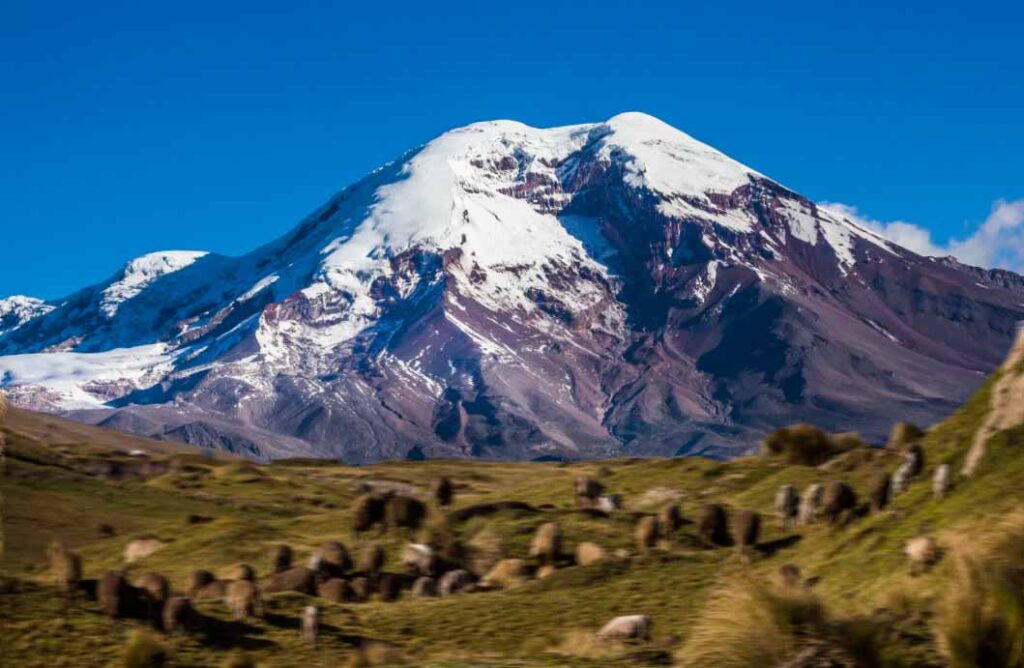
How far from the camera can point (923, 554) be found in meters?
30.5

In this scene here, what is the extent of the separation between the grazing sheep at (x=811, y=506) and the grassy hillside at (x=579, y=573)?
0.64 metres

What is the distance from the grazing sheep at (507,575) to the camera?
157 ft

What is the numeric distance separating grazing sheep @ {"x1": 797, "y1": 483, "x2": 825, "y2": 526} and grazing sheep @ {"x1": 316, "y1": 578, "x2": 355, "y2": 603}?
1641 centimetres

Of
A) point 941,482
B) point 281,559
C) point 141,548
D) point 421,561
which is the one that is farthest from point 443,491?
point 941,482

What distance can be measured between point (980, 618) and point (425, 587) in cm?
3242

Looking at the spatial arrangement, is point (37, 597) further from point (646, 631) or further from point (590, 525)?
point (590, 525)

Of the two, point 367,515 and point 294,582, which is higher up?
point 367,515

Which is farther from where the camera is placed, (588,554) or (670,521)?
(670,521)

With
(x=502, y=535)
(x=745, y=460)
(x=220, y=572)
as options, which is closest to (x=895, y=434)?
(x=745, y=460)

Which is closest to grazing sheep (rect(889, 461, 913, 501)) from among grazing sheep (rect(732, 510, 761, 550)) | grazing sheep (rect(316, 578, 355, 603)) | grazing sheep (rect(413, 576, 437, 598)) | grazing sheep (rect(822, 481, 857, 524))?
grazing sheep (rect(822, 481, 857, 524))

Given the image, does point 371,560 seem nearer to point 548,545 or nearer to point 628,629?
point 548,545

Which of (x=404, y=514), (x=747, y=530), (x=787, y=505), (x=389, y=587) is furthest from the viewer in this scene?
(x=404, y=514)

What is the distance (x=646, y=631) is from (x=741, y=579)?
13.9 metres

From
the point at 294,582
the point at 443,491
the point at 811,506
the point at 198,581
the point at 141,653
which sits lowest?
the point at 141,653
